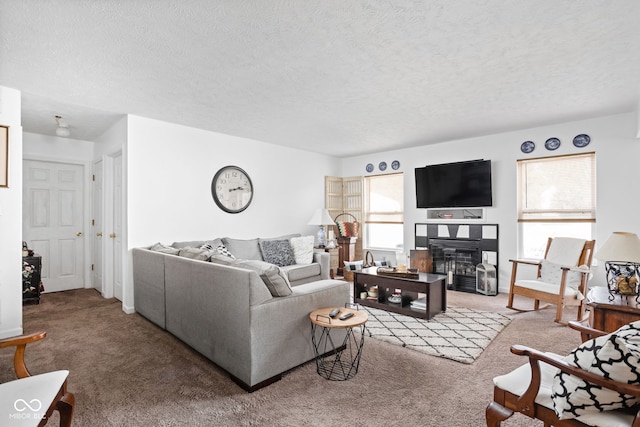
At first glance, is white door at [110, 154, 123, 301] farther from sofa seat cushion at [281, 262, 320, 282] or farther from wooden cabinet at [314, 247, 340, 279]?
wooden cabinet at [314, 247, 340, 279]

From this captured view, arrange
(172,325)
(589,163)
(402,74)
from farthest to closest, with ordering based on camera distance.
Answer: (589,163) < (172,325) < (402,74)

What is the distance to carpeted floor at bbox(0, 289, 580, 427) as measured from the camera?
1982 millimetres

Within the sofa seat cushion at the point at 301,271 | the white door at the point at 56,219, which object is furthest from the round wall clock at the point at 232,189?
the white door at the point at 56,219

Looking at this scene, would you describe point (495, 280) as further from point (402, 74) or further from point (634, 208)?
point (402, 74)

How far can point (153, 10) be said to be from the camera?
6.66 ft

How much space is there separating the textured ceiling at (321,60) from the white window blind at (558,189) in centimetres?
71

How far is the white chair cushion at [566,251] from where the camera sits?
3.90 m

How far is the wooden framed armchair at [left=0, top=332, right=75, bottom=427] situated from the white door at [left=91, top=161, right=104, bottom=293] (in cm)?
397

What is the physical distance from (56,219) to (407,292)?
217 inches

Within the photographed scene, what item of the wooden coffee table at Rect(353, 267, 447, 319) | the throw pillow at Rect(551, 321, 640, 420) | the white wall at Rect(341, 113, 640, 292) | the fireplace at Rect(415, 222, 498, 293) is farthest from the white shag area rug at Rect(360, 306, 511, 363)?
the white wall at Rect(341, 113, 640, 292)

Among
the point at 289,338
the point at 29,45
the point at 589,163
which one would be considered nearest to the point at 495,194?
the point at 589,163

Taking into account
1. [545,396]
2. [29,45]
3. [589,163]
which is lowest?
[545,396]

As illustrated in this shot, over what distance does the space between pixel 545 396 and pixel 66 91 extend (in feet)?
15.0

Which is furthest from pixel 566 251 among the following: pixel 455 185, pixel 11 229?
pixel 11 229
